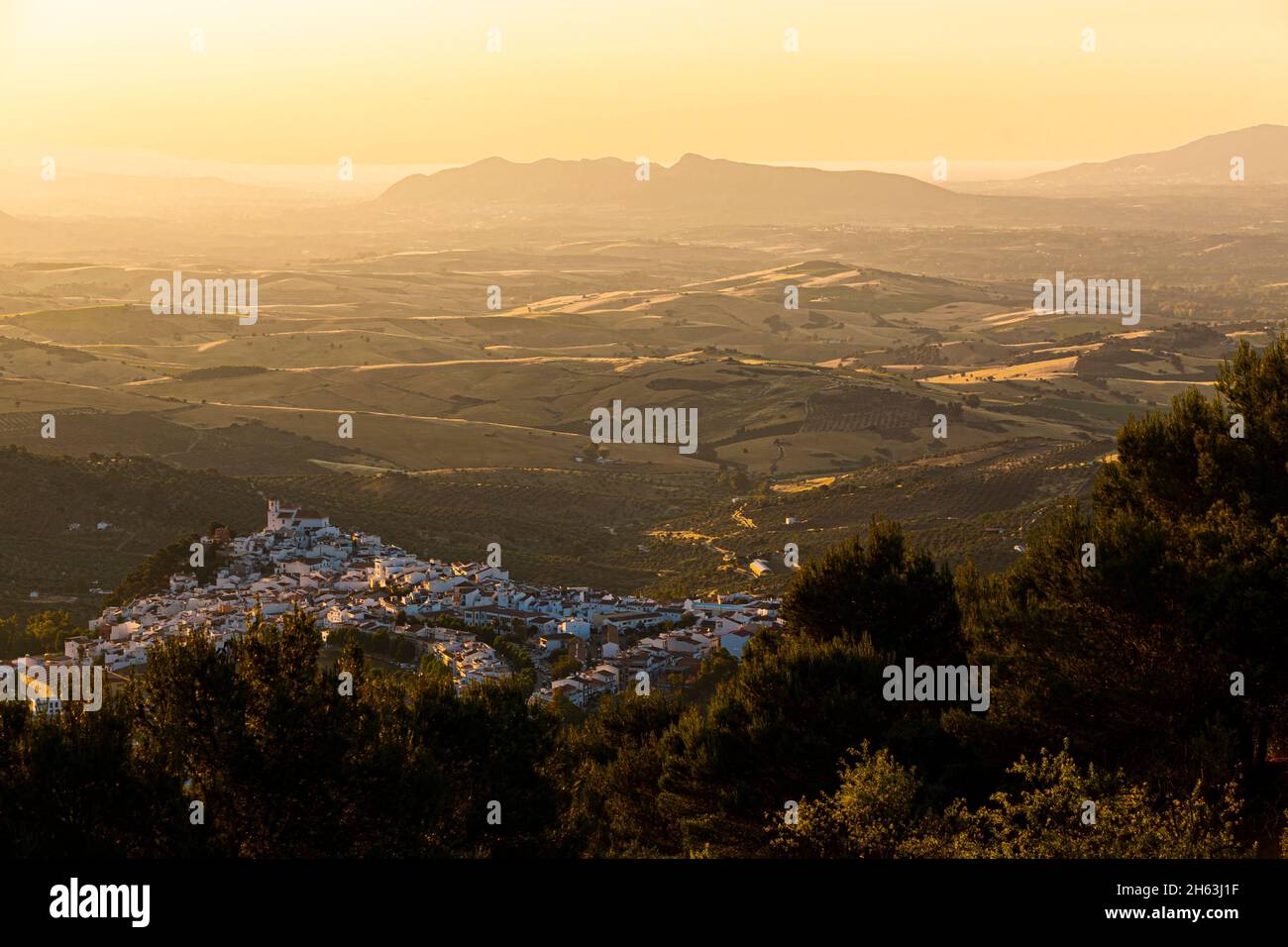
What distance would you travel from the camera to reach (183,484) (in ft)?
240

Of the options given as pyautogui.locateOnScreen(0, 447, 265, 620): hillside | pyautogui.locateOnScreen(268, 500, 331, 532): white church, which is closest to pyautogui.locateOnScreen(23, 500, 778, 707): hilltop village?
pyautogui.locateOnScreen(268, 500, 331, 532): white church

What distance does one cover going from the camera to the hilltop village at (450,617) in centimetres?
3981

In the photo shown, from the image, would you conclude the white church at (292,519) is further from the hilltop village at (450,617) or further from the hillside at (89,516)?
the hilltop village at (450,617)

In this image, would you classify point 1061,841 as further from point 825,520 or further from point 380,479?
point 380,479

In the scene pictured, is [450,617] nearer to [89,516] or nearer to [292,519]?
[292,519]

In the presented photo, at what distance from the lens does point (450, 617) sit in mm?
46062

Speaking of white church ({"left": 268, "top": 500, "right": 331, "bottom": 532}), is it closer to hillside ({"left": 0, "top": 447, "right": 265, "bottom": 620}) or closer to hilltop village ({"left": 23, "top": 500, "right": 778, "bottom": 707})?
hillside ({"left": 0, "top": 447, "right": 265, "bottom": 620})

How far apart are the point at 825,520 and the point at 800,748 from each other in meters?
54.5

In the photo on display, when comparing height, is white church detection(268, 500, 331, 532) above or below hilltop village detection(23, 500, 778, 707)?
above

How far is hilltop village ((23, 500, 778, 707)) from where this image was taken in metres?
39.8

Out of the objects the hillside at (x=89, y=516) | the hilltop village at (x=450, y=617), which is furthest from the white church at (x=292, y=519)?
the hilltop village at (x=450, y=617)

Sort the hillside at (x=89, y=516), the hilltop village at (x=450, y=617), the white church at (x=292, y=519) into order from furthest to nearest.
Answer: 1. the white church at (x=292, y=519)
2. the hillside at (x=89, y=516)
3. the hilltop village at (x=450, y=617)

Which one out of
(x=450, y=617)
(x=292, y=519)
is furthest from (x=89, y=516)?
(x=450, y=617)

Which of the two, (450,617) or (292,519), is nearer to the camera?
(450,617)
